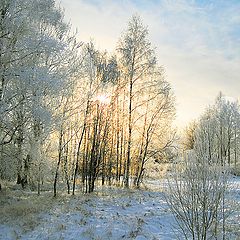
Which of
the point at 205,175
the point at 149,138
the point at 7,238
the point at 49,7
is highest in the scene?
the point at 49,7

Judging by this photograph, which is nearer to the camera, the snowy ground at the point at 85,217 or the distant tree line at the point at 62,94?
the snowy ground at the point at 85,217

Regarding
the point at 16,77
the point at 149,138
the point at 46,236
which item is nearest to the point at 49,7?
the point at 16,77

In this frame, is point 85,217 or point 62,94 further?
point 62,94

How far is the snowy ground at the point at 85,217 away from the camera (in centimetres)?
1139

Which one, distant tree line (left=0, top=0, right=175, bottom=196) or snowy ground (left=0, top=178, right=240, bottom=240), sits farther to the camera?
distant tree line (left=0, top=0, right=175, bottom=196)

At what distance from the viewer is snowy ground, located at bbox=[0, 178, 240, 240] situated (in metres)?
11.4

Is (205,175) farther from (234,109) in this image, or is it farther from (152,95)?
(234,109)

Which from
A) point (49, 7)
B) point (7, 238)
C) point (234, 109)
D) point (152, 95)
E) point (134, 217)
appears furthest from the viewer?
point (234, 109)

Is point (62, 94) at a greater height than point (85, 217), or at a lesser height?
greater

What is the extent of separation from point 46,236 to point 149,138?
1298 cm

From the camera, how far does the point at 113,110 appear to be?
2288 cm

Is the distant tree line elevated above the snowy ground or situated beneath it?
elevated above

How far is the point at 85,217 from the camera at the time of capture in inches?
514

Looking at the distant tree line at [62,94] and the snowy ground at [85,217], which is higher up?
the distant tree line at [62,94]
